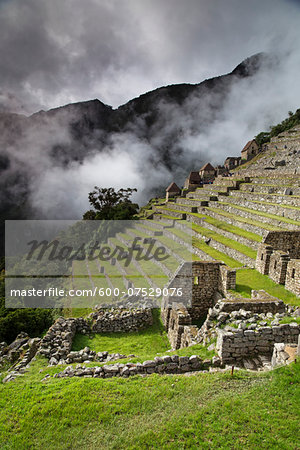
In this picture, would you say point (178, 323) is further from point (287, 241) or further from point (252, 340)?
point (287, 241)

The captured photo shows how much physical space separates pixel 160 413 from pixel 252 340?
2475mm

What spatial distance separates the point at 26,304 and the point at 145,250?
30.3 feet

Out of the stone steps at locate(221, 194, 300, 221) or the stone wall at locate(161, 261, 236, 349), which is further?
the stone steps at locate(221, 194, 300, 221)

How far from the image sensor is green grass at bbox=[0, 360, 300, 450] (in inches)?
142

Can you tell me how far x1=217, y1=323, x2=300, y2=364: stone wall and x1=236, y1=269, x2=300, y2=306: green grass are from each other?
11.2 ft

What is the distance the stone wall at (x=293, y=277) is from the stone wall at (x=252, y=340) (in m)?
4.20

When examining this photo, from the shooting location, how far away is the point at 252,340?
5488 mm

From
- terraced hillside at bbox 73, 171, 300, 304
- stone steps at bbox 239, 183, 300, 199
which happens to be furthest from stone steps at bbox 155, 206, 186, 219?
stone steps at bbox 239, 183, 300, 199

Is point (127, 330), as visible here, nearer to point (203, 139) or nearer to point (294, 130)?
point (294, 130)

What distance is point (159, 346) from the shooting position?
960 cm

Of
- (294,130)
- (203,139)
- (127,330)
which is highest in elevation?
(203,139)

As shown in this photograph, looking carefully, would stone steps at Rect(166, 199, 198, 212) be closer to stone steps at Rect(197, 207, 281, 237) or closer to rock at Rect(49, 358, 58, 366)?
stone steps at Rect(197, 207, 281, 237)

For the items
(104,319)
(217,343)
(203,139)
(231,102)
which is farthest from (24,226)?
(231,102)

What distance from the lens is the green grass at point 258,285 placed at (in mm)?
9195
